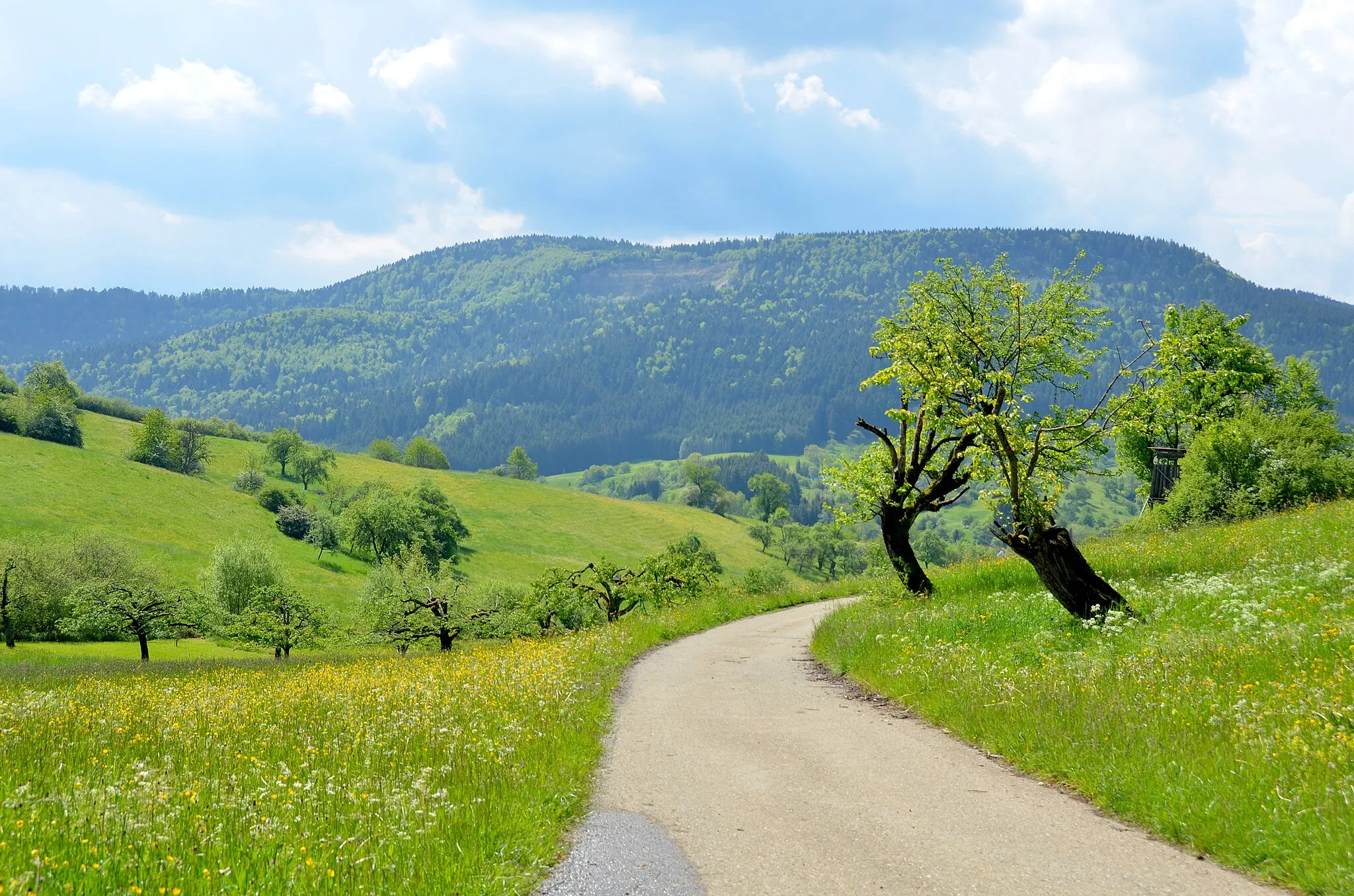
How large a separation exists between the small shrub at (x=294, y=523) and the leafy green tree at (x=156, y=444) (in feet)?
88.3

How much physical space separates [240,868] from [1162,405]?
1735 centimetres

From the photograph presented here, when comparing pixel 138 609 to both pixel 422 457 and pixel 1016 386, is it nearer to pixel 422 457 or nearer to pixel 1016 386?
pixel 1016 386

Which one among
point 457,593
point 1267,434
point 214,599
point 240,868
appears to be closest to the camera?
point 240,868

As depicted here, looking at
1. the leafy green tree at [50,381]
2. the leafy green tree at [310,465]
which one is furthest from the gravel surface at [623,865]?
the leafy green tree at [50,381]

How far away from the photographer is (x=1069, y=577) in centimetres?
1465

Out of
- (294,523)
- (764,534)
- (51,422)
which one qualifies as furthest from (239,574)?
(764,534)

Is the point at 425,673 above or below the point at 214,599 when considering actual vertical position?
above

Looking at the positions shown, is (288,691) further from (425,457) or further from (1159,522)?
(425,457)

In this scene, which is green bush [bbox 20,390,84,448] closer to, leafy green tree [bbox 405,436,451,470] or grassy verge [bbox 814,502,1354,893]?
leafy green tree [bbox 405,436,451,470]

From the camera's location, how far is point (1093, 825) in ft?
24.6

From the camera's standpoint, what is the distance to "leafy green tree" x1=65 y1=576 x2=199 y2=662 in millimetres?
46594

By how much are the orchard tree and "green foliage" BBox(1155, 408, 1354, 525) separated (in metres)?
12.0

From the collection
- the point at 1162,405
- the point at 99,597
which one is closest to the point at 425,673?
the point at 1162,405

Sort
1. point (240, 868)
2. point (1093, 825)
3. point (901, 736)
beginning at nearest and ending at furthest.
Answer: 1. point (240, 868)
2. point (1093, 825)
3. point (901, 736)
